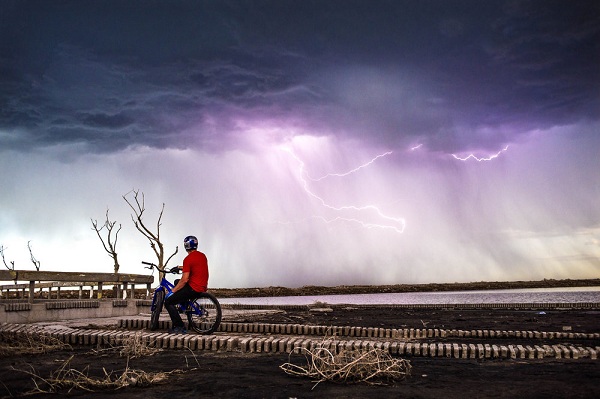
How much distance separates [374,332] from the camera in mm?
12758

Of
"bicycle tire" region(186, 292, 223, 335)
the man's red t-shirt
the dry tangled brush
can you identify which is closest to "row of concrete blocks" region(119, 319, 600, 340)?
"bicycle tire" region(186, 292, 223, 335)

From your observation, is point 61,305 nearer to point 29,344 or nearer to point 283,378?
point 29,344

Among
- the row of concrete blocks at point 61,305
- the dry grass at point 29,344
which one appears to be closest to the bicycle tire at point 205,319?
the dry grass at point 29,344

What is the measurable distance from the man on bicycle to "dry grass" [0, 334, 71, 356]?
2299 millimetres

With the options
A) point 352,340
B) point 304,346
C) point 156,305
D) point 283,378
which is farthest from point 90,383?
point 156,305

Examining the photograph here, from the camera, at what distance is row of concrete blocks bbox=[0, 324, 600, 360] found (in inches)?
333

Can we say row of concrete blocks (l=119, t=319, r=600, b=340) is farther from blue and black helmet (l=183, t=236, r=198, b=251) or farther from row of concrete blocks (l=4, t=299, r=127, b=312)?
row of concrete blocks (l=4, t=299, r=127, b=312)

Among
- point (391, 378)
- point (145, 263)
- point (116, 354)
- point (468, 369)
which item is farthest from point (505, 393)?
point (145, 263)

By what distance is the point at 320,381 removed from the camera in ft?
20.1

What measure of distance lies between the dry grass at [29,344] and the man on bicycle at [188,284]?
2.30 meters

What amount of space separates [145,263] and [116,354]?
167 inches

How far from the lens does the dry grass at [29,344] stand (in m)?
8.69

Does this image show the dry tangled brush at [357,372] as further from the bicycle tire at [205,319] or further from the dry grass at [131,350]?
the bicycle tire at [205,319]

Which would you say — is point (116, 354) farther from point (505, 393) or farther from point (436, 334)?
point (436, 334)
